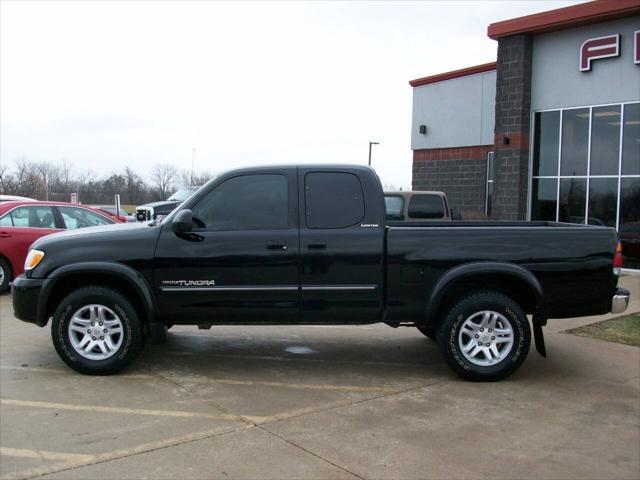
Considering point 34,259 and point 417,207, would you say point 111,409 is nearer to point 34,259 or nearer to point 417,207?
point 34,259

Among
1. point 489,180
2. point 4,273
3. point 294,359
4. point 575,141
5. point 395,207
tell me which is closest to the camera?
point 294,359

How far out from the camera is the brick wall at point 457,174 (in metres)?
19.7

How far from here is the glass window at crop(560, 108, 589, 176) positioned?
51.3ft

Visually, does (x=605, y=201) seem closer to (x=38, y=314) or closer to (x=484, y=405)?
(x=484, y=405)

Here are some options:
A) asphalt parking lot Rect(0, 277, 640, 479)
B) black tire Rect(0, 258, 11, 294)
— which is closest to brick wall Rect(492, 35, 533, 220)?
asphalt parking lot Rect(0, 277, 640, 479)

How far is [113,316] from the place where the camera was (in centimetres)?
569

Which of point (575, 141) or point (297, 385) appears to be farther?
point (575, 141)

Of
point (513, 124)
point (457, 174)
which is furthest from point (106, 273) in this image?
point (457, 174)

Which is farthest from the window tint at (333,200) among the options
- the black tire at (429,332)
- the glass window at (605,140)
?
the glass window at (605,140)

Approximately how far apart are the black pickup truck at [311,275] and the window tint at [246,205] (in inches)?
0.5

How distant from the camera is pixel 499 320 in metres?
5.66

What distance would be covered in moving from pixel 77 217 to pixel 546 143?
39.6 ft

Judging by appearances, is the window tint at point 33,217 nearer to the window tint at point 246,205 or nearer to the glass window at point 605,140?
the window tint at point 246,205

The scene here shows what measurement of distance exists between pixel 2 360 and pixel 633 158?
14.1 meters
